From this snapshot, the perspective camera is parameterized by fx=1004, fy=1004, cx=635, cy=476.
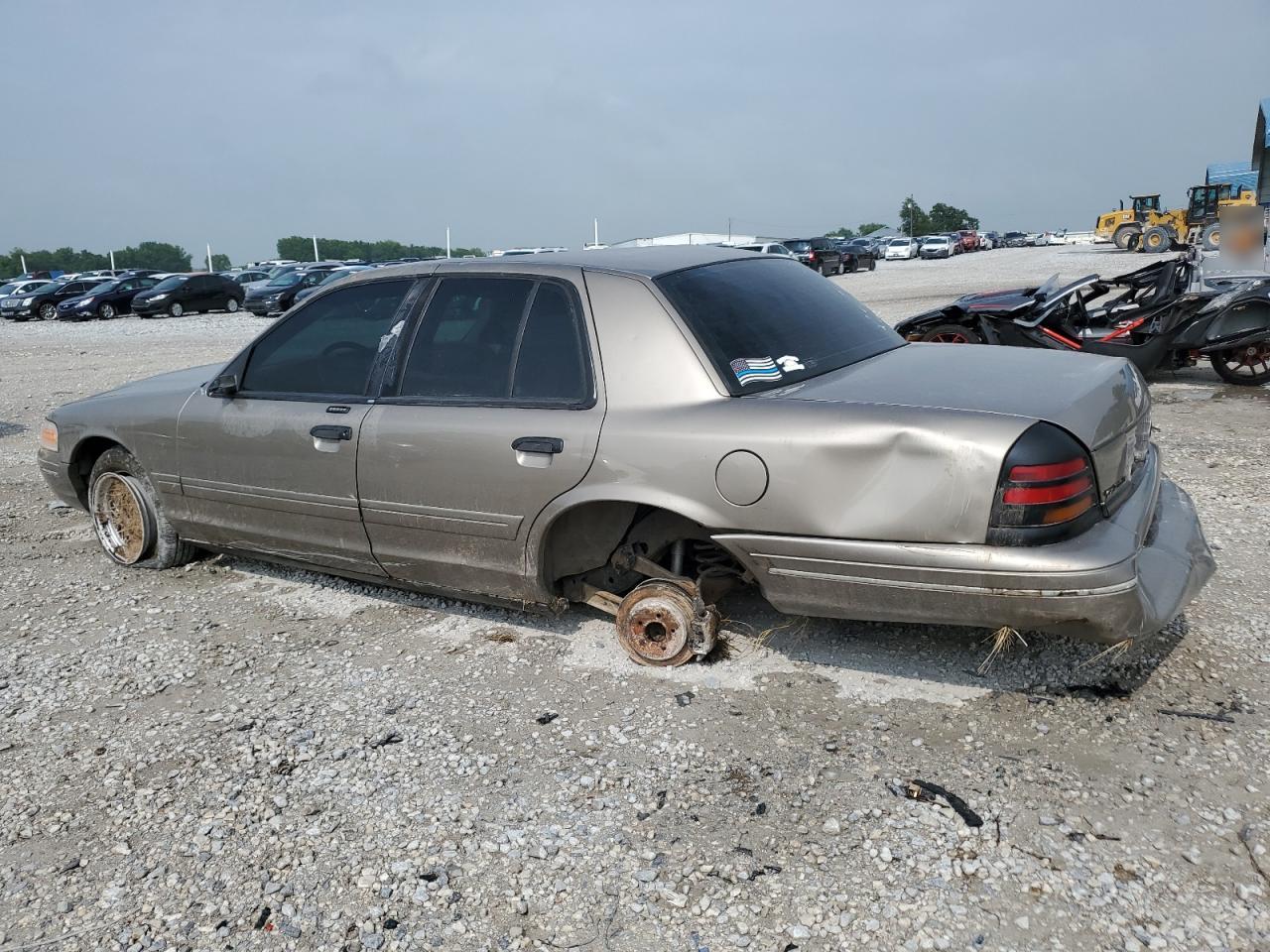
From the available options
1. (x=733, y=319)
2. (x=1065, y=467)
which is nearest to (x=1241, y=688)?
(x=1065, y=467)

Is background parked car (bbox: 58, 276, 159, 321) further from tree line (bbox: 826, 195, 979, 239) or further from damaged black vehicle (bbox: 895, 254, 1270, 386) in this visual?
tree line (bbox: 826, 195, 979, 239)

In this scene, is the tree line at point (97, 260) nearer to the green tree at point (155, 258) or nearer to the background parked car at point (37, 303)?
the green tree at point (155, 258)

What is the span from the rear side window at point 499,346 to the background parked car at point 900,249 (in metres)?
57.2

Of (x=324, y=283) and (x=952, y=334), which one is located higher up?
(x=324, y=283)

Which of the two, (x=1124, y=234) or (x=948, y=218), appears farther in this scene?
(x=948, y=218)

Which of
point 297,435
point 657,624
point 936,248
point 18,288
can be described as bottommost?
point 657,624

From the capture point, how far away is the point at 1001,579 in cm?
296

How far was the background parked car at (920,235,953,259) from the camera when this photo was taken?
187 ft

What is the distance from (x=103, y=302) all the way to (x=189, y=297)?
271cm

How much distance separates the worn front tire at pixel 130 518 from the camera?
5.09 meters

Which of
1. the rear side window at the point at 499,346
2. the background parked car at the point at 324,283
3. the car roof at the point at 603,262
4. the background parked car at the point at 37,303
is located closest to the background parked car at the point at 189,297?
the background parked car at the point at 324,283

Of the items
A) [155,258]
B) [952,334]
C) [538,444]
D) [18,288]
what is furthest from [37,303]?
[155,258]

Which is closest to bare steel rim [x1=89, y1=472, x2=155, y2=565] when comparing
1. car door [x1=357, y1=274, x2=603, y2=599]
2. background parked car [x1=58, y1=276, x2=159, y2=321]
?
car door [x1=357, y1=274, x2=603, y2=599]

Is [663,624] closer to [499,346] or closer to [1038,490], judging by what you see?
[499,346]
